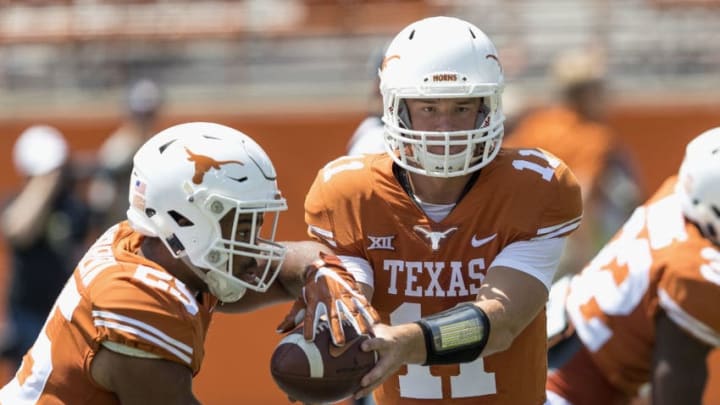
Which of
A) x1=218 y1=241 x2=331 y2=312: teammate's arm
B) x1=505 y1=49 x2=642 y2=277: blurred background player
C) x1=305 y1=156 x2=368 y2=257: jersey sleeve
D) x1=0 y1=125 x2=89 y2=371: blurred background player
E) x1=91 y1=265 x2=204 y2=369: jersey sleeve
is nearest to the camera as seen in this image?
x1=91 y1=265 x2=204 y2=369: jersey sleeve

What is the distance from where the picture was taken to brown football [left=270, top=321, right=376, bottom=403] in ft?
11.2

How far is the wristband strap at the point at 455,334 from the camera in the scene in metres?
3.48

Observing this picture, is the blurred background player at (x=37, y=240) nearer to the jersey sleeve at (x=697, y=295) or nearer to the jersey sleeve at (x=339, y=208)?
the jersey sleeve at (x=339, y=208)

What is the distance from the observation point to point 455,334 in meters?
3.48

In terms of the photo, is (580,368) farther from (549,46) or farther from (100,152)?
(549,46)

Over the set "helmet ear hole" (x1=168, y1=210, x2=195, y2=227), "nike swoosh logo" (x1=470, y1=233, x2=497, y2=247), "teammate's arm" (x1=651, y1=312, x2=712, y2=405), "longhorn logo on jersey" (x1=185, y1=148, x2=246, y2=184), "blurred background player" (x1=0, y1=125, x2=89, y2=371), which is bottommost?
"blurred background player" (x1=0, y1=125, x2=89, y2=371)

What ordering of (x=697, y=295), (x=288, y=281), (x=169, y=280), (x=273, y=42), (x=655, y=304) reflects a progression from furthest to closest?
(x=273, y=42)
(x=655, y=304)
(x=697, y=295)
(x=288, y=281)
(x=169, y=280)

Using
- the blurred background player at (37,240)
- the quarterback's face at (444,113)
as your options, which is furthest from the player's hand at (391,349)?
the blurred background player at (37,240)

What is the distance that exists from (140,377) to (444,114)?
3.55ft

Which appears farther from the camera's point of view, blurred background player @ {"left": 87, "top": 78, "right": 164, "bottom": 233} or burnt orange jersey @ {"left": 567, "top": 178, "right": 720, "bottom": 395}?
blurred background player @ {"left": 87, "top": 78, "right": 164, "bottom": 233}

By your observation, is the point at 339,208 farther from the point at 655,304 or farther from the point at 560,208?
the point at 655,304

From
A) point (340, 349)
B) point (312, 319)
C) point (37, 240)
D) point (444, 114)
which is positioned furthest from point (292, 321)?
point (37, 240)

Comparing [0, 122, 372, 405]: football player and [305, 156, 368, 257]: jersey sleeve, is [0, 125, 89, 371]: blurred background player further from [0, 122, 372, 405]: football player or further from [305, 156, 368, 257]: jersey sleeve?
[305, 156, 368, 257]: jersey sleeve

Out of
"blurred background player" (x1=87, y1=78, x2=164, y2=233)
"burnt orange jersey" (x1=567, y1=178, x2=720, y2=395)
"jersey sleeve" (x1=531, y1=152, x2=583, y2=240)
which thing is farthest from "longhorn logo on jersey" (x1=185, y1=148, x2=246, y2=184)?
"blurred background player" (x1=87, y1=78, x2=164, y2=233)
